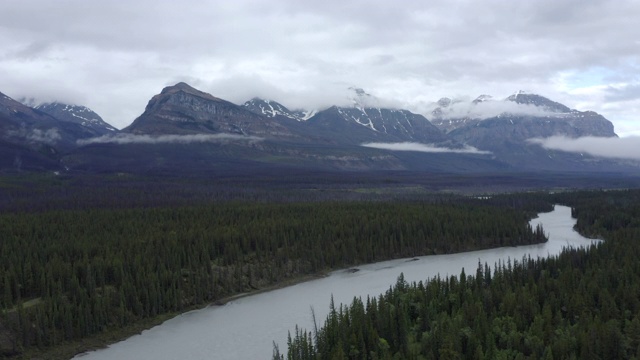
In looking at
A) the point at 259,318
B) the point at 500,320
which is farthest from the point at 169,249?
the point at 500,320

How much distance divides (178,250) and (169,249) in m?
1.17

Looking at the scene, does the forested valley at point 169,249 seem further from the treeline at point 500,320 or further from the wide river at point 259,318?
the treeline at point 500,320

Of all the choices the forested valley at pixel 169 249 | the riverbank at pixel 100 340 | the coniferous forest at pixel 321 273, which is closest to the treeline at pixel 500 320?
the coniferous forest at pixel 321 273

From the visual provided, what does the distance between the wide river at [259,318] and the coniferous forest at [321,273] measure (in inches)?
105

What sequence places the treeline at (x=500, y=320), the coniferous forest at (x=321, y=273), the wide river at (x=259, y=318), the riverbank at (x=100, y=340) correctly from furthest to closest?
1. the wide river at (x=259, y=318)
2. the riverbank at (x=100, y=340)
3. the coniferous forest at (x=321, y=273)
4. the treeline at (x=500, y=320)

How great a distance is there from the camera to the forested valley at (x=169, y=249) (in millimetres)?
63250

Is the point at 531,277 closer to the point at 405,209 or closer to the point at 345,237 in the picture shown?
the point at 345,237

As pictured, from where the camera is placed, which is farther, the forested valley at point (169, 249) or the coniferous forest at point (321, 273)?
the forested valley at point (169, 249)

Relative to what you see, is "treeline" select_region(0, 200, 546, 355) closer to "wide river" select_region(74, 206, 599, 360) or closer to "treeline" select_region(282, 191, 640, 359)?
"wide river" select_region(74, 206, 599, 360)

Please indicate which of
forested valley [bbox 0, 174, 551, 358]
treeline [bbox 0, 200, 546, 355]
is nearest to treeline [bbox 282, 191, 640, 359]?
forested valley [bbox 0, 174, 551, 358]

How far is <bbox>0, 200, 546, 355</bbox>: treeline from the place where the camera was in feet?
210

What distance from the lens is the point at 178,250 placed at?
3317 inches

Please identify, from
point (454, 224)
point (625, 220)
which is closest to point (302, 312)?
point (454, 224)

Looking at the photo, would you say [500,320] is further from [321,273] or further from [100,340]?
[321,273]
